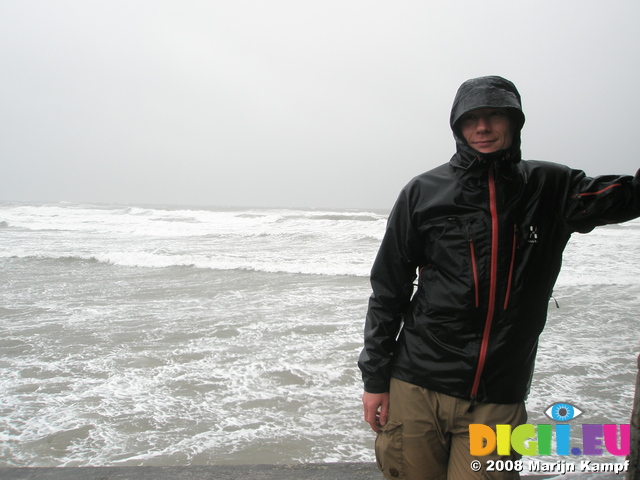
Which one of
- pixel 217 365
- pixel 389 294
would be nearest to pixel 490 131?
pixel 389 294

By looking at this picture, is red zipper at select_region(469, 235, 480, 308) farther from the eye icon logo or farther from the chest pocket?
the eye icon logo

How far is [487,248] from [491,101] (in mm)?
510

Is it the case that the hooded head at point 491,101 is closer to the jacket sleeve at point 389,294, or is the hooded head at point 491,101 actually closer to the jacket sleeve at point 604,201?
the jacket sleeve at point 604,201

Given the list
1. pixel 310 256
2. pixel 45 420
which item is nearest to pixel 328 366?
pixel 45 420

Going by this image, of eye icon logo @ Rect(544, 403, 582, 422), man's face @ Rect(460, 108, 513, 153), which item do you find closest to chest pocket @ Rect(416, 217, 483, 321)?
man's face @ Rect(460, 108, 513, 153)

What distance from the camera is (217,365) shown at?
4816 mm

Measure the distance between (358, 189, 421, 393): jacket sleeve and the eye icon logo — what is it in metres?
2.87

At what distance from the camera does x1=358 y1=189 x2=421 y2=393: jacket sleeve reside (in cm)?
155

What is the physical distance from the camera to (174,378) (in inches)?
175

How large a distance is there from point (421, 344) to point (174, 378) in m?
3.67

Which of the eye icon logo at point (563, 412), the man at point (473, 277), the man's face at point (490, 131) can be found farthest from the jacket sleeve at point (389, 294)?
the eye icon logo at point (563, 412)

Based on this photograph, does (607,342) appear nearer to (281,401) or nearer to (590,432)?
(590,432)

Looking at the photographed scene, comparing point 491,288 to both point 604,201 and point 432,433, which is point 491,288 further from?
point 432,433

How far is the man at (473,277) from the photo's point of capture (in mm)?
1391
